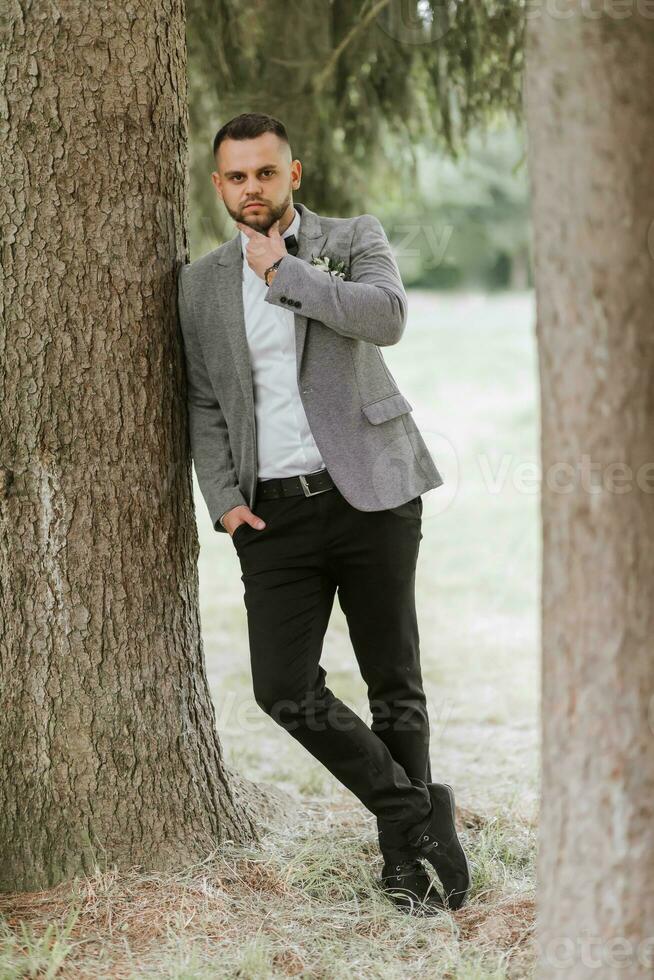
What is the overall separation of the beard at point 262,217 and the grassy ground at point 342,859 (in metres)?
Answer: 1.67

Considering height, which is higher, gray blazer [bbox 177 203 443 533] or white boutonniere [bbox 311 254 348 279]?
white boutonniere [bbox 311 254 348 279]

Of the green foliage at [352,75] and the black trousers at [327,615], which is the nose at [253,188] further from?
the green foliage at [352,75]

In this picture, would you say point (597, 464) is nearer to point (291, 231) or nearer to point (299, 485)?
point (299, 485)

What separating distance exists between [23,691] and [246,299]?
1.16 metres

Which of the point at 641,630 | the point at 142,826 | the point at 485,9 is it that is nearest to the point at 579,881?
the point at 641,630

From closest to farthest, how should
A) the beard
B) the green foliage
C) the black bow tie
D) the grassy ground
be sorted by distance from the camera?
the grassy ground
the beard
the black bow tie
the green foliage

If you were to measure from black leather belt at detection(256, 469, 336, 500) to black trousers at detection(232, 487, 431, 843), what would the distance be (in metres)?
0.02

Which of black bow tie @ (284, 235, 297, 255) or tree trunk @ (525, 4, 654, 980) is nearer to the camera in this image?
tree trunk @ (525, 4, 654, 980)

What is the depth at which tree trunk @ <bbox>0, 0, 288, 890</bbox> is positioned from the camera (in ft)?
8.30

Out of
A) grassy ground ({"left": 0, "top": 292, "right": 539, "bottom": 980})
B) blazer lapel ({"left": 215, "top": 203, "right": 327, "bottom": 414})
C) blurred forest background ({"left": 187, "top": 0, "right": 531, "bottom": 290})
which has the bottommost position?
grassy ground ({"left": 0, "top": 292, "right": 539, "bottom": 980})

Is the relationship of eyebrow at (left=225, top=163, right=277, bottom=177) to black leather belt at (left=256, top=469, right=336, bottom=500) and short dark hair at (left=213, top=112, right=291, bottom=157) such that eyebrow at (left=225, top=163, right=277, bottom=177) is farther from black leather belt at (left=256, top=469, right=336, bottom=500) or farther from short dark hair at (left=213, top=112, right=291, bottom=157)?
black leather belt at (left=256, top=469, right=336, bottom=500)

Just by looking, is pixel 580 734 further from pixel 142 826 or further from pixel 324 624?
pixel 142 826

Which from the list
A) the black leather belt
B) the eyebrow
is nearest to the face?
the eyebrow

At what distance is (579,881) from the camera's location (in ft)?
5.96
